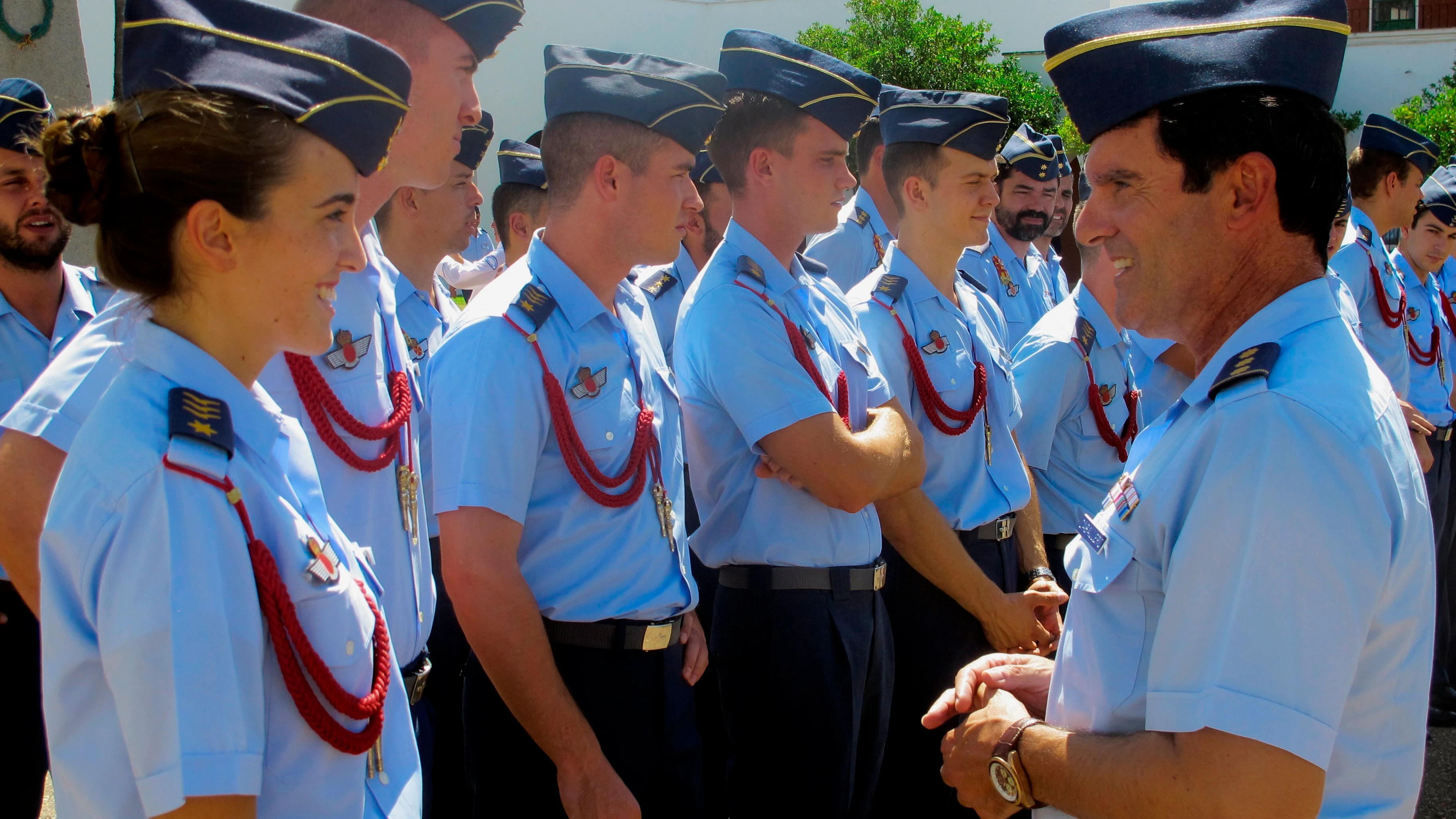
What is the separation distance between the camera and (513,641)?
2268 mm

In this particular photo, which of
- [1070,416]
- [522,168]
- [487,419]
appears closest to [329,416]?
[487,419]

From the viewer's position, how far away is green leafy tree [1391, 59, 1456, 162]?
59.2 ft

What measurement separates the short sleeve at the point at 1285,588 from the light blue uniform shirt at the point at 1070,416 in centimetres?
241

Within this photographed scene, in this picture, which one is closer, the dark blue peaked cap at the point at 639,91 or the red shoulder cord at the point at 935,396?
the dark blue peaked cap at the point at 639,91

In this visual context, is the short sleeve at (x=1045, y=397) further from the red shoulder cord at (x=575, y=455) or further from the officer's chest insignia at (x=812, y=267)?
the red shoulder cord at (x=575, y=455)

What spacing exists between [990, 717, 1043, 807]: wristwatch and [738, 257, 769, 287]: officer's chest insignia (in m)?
1.59

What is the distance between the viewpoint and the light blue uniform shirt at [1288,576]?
54.4 inches

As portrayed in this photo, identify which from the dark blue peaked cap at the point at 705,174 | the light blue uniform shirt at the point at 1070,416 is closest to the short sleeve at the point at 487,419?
the light blue uniform shirt at the point at 1070,416

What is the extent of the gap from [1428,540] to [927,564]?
1738 mm

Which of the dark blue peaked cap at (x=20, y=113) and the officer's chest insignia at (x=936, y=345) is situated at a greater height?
the dark blue peaked cap at (x=20, y=113)

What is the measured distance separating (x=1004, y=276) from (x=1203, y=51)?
469cm

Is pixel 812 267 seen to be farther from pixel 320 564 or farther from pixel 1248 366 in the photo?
pixel 320 564

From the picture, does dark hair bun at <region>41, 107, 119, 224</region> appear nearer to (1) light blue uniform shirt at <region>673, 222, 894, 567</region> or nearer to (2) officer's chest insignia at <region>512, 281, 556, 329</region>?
(2) officer's chest insignia at <region>512, 281, 556, 329</region>

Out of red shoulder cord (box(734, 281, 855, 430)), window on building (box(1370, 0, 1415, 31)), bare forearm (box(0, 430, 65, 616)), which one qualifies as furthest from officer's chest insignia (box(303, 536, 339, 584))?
window on building (box(1370, 0, 1415, 31))
